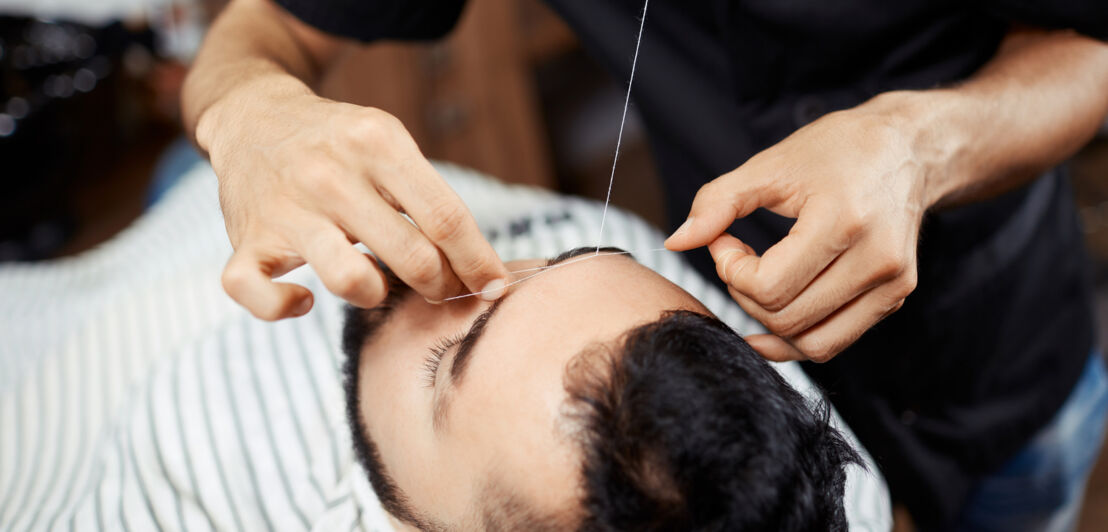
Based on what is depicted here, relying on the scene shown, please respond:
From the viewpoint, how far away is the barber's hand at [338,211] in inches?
17.9

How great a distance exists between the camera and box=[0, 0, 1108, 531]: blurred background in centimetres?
184

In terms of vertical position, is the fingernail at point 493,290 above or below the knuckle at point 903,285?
below

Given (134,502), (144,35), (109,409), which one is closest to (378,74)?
(144,35)

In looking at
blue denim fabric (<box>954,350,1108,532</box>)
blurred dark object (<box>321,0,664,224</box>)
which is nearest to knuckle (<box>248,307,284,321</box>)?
blue denim fabric (<box>954,350,1108,532</box>)

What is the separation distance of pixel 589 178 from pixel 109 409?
180cm

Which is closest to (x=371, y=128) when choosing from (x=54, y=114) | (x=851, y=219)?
(x=851, y=219)

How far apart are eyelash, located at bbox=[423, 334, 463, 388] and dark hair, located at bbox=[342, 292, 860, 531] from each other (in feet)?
0.41

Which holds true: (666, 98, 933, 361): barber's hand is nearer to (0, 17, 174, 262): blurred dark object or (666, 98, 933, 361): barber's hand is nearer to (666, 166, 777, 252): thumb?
(666, 166, 777, 252): thumb

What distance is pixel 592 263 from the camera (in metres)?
0.60

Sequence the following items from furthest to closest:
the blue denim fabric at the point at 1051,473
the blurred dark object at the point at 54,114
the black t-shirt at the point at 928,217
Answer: the blurred dark object at the point at 54,114 < the blue denim fabric at the point at 1051,473 < the black t-shirt at the point at 928,217

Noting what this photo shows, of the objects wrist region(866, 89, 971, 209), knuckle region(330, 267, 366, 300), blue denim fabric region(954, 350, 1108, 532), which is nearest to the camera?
knuckle region(330, 267, 366, 300)

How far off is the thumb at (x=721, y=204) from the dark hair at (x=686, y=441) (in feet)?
0.27

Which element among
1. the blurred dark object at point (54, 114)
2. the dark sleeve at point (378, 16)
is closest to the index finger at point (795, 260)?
the dark sleeve at point (378, 16)

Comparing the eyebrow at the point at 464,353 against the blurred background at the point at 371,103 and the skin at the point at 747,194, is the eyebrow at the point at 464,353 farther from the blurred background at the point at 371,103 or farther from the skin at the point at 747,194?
the blurred background at the point at 371,103
